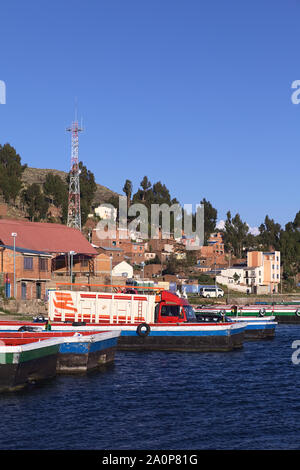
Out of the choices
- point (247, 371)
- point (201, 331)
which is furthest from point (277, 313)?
point (247, 371)

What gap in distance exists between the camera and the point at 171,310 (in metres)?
49.8

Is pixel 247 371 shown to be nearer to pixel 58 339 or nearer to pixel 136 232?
pixel 58 339

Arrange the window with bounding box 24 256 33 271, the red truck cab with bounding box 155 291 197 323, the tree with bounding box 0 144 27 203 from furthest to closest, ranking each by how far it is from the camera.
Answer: the tree with bounding box 0 144 27 203
the window with bounding box 24 256 33 271
the red truck cab with bounding box 155 291 197 323

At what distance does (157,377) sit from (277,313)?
55.0m

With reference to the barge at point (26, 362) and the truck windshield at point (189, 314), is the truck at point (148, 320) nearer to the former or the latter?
the truck windshield at point (189, 314)

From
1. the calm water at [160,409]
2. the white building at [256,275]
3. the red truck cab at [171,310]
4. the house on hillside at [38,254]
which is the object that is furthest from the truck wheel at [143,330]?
the white building at [256,275]

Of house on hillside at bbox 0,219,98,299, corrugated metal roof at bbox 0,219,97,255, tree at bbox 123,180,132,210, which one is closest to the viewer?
house on hillside at bbox 0,219,98,299

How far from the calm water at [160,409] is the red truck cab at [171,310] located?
259 inches

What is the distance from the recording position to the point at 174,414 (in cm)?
2783

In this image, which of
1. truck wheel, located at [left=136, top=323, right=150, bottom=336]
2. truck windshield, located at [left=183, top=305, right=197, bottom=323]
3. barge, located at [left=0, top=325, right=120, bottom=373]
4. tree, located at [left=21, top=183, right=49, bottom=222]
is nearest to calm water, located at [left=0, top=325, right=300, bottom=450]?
barge, located at [left=0, top=325, right=120, bottom=373]

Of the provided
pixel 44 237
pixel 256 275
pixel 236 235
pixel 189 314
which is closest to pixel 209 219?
pixel 236 235

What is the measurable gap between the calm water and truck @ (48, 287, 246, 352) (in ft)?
14.1

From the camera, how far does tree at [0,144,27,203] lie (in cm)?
14525

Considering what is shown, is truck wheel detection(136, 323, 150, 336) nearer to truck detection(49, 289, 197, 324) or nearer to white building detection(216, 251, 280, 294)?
truck detection(49, 289, 197, 324)
